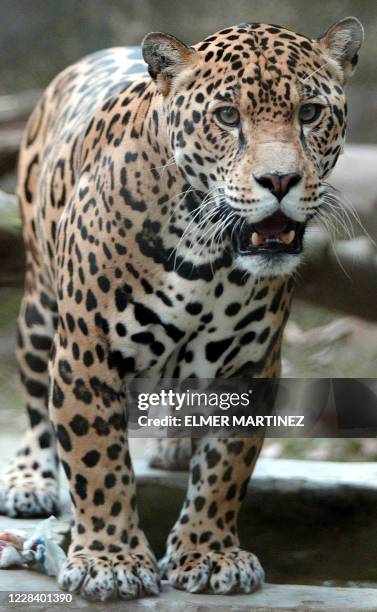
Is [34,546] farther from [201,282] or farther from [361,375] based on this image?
[361,375]

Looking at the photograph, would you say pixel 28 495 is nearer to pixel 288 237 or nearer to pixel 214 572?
pixel 214 572

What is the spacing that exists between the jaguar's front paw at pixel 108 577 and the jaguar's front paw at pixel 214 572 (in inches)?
4.9

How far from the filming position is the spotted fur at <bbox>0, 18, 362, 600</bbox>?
14.5 feet

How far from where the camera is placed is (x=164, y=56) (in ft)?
15.1

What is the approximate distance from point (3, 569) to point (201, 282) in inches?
53.8

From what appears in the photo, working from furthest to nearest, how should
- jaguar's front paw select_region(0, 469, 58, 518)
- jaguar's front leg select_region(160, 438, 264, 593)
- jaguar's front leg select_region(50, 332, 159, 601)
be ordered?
jaguar's front paw select_region(0, 469, 58, 518) < jaguar's front leg select_region(160, 438, 264, 593) < jaguar's front leg select_region(50, 332, 159, 601)

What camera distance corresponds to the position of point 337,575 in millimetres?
5602

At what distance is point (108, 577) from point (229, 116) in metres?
1.75

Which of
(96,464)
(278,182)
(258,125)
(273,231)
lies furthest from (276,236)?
(96,464)

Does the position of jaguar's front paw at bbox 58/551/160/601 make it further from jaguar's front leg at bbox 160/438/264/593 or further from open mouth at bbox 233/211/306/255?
open mouth at bbox 233/211/306/255

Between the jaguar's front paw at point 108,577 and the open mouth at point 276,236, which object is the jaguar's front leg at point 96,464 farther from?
the open mouth at point 276,236

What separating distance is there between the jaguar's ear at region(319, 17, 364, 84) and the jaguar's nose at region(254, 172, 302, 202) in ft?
2.03

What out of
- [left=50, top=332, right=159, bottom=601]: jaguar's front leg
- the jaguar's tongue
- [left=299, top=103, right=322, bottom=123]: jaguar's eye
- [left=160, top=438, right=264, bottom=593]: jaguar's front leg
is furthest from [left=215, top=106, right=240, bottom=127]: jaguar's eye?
[left=160, top=438, right=264, bottom=593]: jaguar's front leg

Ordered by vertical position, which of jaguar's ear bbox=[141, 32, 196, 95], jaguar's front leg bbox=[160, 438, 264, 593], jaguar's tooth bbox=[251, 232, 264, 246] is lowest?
jaguar's front leg bbox=[160, 438, 264, 593]
